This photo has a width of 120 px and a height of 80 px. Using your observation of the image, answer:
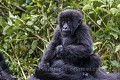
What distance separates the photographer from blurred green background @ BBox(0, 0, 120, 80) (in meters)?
5.51

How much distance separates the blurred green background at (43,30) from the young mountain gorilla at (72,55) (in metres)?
0.89

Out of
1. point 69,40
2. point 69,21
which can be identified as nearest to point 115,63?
point 69,40

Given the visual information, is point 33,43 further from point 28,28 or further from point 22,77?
point 22,77

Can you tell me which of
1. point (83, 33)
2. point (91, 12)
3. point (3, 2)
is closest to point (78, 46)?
point (83, 33)

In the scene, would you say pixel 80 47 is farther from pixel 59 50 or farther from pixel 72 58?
pixel 59 50

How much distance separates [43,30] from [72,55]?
1595mm

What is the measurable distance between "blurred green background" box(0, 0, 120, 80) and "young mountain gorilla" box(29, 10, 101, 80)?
89 cm

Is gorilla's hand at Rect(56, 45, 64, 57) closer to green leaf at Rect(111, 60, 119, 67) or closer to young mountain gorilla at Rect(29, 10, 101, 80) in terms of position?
young mountain gorilla at Rect(29, 10, 101, 80)

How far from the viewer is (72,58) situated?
14.6 feet

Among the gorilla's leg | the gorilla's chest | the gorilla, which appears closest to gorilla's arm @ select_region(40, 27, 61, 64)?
the gorilla

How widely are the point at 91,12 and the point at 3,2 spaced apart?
63.8 inches

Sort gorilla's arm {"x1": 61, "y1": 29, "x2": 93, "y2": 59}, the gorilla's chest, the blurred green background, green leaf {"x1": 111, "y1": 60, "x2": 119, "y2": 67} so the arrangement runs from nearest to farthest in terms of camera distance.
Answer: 1. gorilla's arm {"x1": 61, "y1": 29, "x2": 93, "y2": 59}
2. the gorilla's chest
3. green leaf {"x1": 111, "y1": 60, "x2": 119, "y2": 67}
4. the blurred green background

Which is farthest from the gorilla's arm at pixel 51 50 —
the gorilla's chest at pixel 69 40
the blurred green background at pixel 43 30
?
the blurred green background at pixel 43 30

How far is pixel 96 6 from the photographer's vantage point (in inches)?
225
